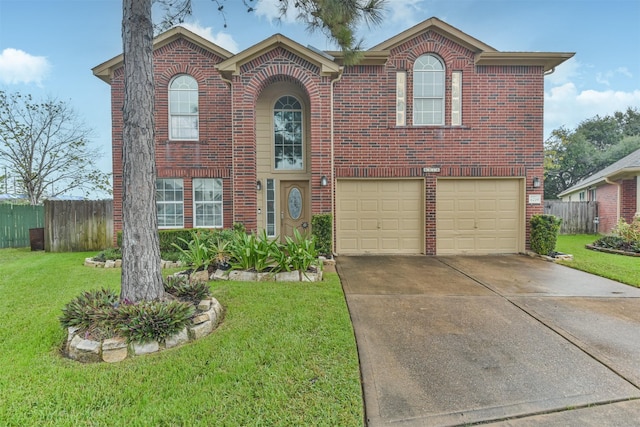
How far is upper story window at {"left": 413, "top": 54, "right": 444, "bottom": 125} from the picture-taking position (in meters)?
9.01

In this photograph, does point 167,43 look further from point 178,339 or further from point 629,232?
point 629,232

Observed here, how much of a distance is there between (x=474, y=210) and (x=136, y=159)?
8.63 meters

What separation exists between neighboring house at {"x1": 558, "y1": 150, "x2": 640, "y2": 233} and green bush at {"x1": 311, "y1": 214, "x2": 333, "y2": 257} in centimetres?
1118

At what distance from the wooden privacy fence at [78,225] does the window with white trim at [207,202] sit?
10.2ft

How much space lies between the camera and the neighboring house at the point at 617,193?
12039 mm

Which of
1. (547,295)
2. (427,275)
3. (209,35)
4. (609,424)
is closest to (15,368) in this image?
(609,424)

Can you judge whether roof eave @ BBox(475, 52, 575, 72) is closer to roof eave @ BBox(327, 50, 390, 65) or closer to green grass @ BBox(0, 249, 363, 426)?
roof eave @ BBox(327, 50, 390, 65)

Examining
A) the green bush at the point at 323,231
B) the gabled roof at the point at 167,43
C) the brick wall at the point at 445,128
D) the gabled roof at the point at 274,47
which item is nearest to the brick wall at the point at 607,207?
the brick wall at the point at 445,128

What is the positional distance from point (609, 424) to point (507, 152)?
8.25 meters

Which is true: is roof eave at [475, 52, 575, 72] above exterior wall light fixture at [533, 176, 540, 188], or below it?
above

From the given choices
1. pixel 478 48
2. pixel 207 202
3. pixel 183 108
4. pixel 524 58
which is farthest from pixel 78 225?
pixel 524 58

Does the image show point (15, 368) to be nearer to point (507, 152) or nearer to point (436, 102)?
point (436, 102)

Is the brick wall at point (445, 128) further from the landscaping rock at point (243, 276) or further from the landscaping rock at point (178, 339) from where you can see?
the landscaping rock at point (178, 339)

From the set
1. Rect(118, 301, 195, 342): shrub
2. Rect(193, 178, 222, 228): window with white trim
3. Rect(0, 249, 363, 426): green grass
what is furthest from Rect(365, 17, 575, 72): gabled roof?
Rect(118, 301, 195, 342): shrub
